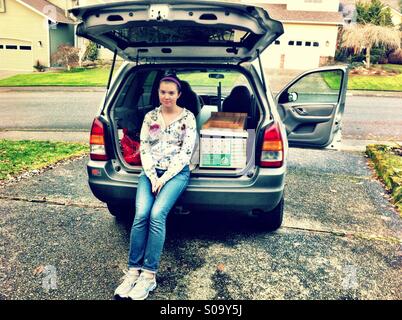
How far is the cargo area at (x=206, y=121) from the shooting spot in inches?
152

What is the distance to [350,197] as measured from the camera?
5.48m

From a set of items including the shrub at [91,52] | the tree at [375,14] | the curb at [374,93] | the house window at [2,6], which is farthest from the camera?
the shrub at [91,52]

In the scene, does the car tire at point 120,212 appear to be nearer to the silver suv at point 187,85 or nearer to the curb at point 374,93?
the silver suv at point 187,85

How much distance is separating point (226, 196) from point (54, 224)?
1879mm

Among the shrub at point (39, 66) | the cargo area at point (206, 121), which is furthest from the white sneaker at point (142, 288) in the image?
the shrub at point (39, 66)

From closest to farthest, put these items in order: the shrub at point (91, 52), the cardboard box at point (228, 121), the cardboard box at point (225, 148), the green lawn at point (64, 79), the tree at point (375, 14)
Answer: the cardboard box at point (225, 148) < the cardboard box at point (228, 121) < the green lawn at point (64, 79) < the tree at point (375, 14) < the shrub at point (91, 52)

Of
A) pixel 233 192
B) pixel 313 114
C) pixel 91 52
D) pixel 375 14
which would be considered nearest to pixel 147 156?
pixel 233 192

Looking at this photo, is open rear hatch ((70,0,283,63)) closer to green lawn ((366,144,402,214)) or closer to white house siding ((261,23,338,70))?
green lawn ((366,144,402,214))

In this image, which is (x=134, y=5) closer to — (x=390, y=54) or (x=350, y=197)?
(x=350, y=197)

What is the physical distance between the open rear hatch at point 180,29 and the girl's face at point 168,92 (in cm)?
45

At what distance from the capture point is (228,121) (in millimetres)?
4121

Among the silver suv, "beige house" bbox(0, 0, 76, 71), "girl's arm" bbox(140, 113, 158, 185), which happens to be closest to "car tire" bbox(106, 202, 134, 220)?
the silver suv

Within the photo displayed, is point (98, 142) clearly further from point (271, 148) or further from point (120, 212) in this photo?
point (271, 148)
